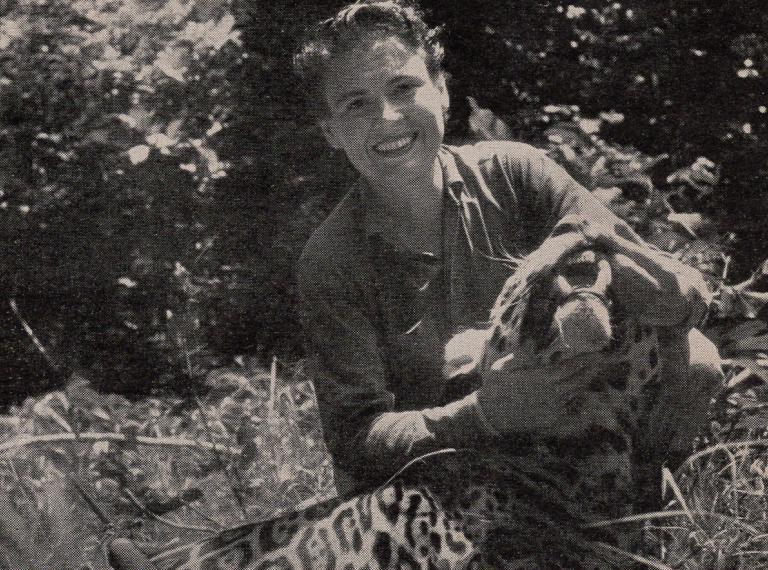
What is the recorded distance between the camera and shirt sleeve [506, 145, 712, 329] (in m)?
1.61

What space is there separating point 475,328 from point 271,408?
2.52 feet

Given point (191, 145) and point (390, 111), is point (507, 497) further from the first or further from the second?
point (191, 145)

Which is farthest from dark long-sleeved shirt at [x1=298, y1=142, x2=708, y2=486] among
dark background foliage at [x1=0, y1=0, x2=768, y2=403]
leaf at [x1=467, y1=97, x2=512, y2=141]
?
dark background foliage at [x1=0, y1=0, x2=768, y2=403]

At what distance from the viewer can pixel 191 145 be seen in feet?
8.49

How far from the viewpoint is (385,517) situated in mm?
1669

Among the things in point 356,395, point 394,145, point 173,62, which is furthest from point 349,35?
point 173,62

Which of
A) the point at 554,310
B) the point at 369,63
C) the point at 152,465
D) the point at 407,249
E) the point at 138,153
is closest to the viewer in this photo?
the point at 554,310

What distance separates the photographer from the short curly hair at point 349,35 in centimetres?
165

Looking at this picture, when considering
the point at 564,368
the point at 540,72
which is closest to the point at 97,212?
the point at 540,72

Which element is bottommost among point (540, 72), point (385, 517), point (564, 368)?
point (385, 517)

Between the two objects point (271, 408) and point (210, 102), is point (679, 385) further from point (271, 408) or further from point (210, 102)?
point (210, 102)

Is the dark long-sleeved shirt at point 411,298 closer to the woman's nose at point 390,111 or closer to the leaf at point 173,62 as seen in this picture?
the woman's nose at point 390,111

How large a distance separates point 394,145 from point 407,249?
0.55 ft

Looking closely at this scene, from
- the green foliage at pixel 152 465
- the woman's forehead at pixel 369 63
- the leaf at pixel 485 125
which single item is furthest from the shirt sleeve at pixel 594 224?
the green foliage at pixel 152 465
